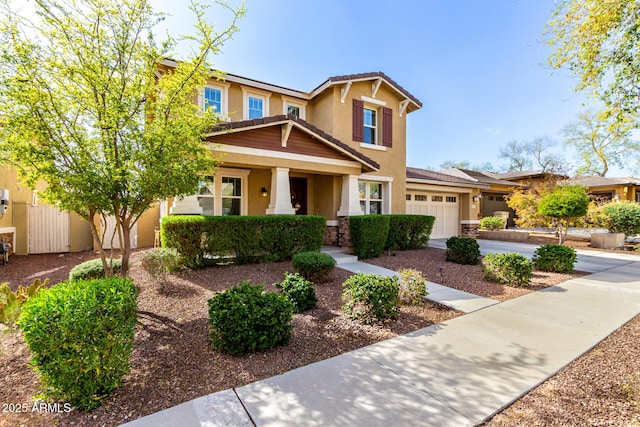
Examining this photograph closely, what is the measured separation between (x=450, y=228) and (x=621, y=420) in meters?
14.5

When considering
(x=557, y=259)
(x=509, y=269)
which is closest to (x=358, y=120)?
(x=509, y=269)

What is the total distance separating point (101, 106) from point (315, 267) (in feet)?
15.5

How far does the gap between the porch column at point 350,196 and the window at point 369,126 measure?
3.05 m

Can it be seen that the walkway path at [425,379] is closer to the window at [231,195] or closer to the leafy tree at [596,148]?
the window at [231,195]

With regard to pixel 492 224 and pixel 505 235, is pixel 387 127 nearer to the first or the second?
pixel 505 235

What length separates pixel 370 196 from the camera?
12023 millimetres

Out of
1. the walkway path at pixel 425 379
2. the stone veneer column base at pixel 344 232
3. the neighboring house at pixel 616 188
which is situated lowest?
the walkway path at pixel 425 379

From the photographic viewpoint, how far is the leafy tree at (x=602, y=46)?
414cm

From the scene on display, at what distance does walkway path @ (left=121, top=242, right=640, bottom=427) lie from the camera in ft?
7.77

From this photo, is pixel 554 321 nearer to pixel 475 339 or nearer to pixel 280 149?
pixel 475 339

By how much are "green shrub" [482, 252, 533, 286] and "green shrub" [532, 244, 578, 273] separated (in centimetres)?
215

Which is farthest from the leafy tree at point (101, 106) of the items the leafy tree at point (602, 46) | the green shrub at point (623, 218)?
the green shrub at point (623, 218)

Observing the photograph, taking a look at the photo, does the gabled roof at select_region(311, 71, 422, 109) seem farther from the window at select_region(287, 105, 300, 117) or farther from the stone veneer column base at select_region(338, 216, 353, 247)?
the stone veneer column base at select_region(338, 216, 353, 247)

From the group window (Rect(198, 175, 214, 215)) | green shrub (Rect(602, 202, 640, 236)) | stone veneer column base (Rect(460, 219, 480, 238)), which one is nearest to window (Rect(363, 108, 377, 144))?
window (Rect(198, 175, 214, 215))
